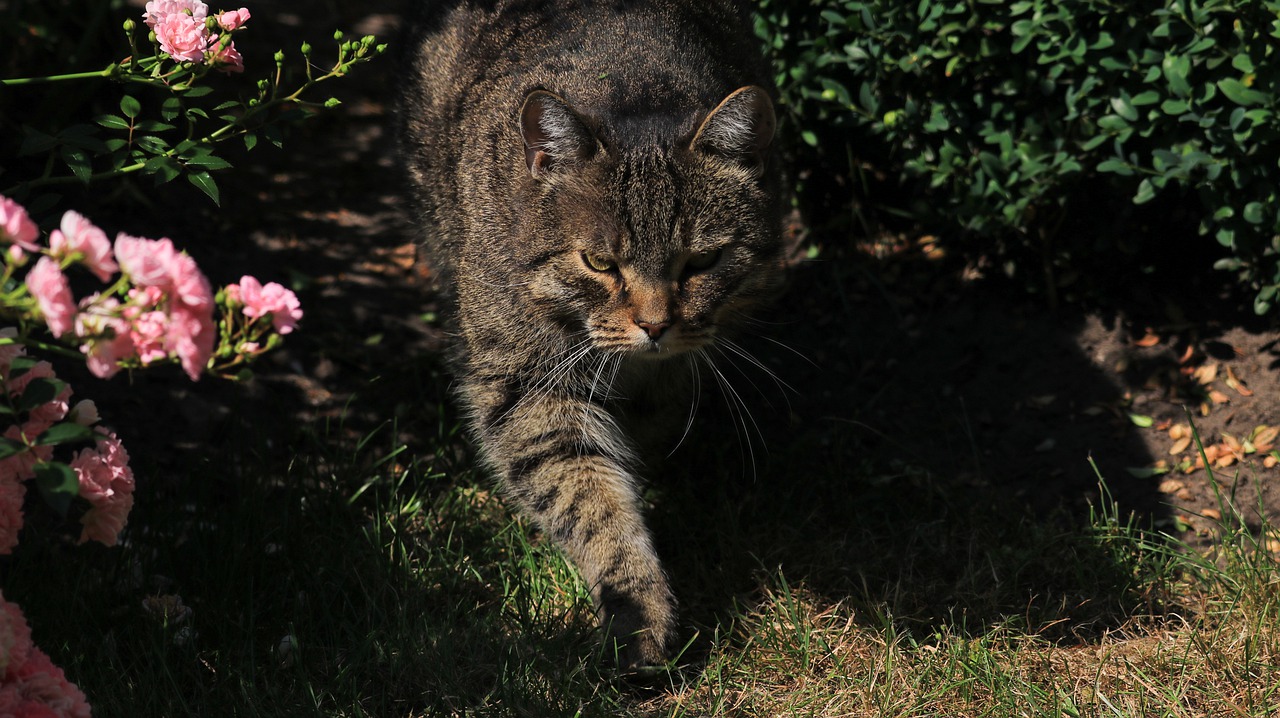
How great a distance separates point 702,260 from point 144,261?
5.34 feet

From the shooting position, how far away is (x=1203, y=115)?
359 cm

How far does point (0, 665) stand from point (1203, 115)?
11.5 feet

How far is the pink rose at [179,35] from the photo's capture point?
244 cm

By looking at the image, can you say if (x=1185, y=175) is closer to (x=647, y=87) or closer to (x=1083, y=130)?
(x=1083, y=130)

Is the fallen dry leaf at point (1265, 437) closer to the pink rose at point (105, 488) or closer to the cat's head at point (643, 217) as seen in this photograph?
the cat's head at point (643, 217)

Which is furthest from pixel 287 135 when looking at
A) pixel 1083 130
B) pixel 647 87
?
pixel 1083 130

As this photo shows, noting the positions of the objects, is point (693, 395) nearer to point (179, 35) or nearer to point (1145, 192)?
point (1145, 192)

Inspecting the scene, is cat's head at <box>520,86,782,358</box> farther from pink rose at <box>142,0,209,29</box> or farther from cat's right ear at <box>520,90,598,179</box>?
pink rose at <box>142,0,209,29</box>

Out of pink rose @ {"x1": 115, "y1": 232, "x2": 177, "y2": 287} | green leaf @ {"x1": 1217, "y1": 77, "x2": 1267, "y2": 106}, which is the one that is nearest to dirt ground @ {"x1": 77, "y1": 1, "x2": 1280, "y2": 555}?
green leaf @ {"x1": 1217, "y1": 77, "x2": 1267, "y2": 106}

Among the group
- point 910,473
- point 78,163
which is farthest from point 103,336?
point 910,473

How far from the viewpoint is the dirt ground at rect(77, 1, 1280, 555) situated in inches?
156

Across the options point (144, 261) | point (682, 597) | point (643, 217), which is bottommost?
point (682, 597)

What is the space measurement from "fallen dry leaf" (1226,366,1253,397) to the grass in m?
0.68

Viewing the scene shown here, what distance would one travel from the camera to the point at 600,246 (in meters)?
3.07
